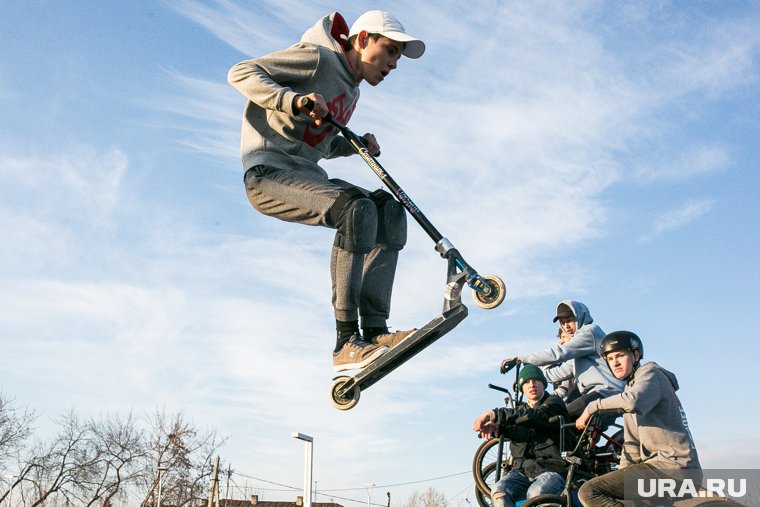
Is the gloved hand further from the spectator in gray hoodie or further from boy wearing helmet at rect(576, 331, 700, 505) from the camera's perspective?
boy wearing helmet at rect(576, 331, 700, 505)

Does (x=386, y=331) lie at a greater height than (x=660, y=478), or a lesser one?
greater

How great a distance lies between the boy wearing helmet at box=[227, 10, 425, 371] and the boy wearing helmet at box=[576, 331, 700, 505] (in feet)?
5.45

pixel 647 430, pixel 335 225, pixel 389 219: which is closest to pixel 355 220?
pixel 335 225

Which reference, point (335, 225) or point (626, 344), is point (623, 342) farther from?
point (335, 225)

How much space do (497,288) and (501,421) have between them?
6.72ft

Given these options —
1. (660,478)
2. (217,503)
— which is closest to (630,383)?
(660,478)

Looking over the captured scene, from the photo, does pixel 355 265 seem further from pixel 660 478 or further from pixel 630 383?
pixel 660 478

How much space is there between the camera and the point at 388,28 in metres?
5.94

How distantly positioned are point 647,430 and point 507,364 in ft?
8.07

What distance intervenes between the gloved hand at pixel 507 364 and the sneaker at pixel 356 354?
268 centimetres

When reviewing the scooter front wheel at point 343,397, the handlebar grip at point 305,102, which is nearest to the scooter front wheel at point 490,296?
the scooter front wheel at point 343,397

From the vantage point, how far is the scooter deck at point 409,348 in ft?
18.1

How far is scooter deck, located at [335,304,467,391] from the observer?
5.51 metres

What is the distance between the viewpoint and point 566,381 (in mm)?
8617
